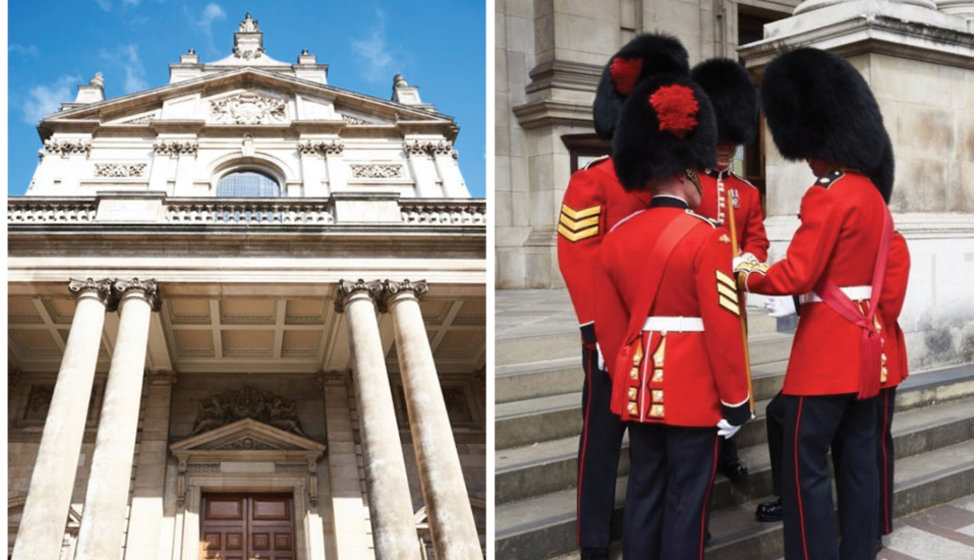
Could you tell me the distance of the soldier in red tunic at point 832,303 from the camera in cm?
420

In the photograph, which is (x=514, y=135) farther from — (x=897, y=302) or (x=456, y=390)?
(x=456, y=390)

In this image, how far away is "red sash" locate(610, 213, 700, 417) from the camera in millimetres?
3873

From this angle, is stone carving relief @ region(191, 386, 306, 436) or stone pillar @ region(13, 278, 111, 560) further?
stone carving relief @ region(191, 386, 306, 436)

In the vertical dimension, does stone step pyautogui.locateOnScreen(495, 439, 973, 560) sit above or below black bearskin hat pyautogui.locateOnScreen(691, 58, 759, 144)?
below

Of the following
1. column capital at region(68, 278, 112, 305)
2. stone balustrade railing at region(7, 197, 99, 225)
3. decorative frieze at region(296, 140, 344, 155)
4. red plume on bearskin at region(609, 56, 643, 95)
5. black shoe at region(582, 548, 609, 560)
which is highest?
decorative frieze at region(296, 140, 344, 155)

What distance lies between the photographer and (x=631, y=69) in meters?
4.64

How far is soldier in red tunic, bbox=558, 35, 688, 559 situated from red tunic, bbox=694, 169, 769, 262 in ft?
1.35

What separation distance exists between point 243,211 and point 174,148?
22.1 ft

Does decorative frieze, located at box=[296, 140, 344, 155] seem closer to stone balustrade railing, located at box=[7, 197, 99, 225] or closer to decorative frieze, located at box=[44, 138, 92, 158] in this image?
decorative frieze, located at box=[44, 138, 92, 158]

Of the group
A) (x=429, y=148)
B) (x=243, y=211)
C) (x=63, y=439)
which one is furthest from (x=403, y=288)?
(x=429, y=148)

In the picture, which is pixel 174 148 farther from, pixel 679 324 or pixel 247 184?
pixel 679 324

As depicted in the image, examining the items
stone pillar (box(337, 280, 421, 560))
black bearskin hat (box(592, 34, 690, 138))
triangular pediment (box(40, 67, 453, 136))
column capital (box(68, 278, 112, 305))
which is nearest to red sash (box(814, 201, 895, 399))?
black bearskin hat (box(592, 34, 690, 138))

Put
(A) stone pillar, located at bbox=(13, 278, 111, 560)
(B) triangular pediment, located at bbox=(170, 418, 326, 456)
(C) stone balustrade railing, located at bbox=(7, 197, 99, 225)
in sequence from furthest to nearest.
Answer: (B) triangular pediment, located at bbox=(170, 418, 326, 456) < (C) stone balustrade railing, located at bbox=(7, 197, 99, 225) < (A) stone pillar, located at bbox=(13, 278, 111, 560)

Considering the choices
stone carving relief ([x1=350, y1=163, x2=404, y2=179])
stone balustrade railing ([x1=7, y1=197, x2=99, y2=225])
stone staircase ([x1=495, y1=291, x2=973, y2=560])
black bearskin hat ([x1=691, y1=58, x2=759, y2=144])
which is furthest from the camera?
stone carving relief ([x1=350, y1=163, x2=404, y2=179])
